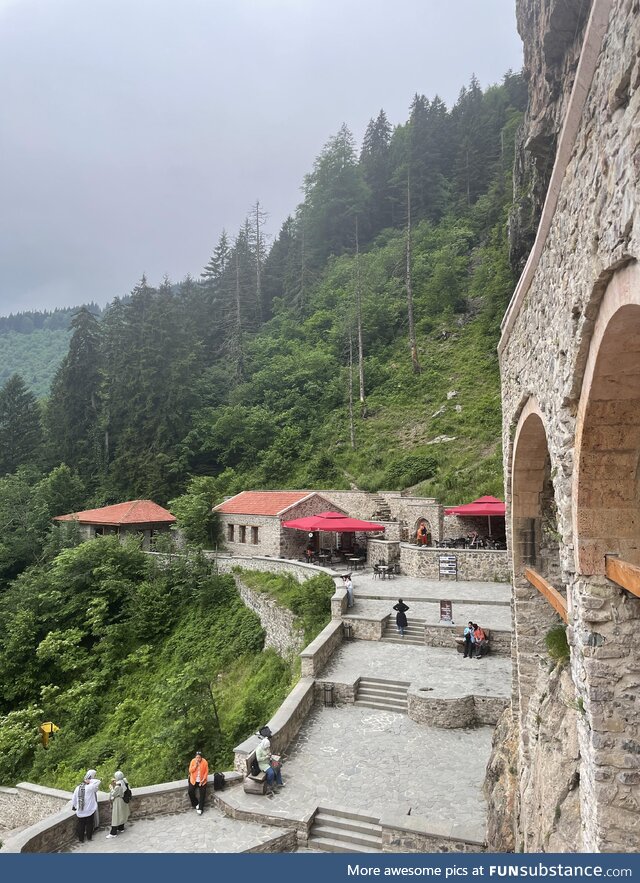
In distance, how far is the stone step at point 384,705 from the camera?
1146cm

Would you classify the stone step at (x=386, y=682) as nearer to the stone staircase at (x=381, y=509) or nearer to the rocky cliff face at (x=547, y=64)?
the rocky cliff face at (x=547, y=64)

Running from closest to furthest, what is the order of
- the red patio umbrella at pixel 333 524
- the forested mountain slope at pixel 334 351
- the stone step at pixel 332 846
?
the stone step at pixel 332 846, the red patio umbrella at pixel 333 524, the forested mountain slope at pixel 334 351

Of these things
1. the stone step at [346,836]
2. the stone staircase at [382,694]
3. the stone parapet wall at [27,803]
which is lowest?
the stone parapet wall at [27,803]

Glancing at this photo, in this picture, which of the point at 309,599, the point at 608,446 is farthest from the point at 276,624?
the point at 608,446

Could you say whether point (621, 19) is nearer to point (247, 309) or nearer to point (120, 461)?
point (120, 461)

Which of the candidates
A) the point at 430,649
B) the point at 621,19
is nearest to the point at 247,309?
the point at 430,649

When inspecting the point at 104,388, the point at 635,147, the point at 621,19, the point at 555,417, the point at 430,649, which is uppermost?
the point at 104,388

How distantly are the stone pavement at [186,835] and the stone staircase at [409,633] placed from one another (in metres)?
6.92

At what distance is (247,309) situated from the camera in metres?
48.7

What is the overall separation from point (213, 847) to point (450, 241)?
43.3 meters

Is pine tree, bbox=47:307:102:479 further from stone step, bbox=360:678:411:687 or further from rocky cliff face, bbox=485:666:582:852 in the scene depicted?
rocky cliff face, bbox=485:666:582:852

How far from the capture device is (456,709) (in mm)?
10781

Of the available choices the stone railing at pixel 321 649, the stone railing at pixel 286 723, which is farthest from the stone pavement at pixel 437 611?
the stone railing at pixel 286 723

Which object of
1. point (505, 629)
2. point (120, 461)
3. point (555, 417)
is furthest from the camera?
point (120, 461)
